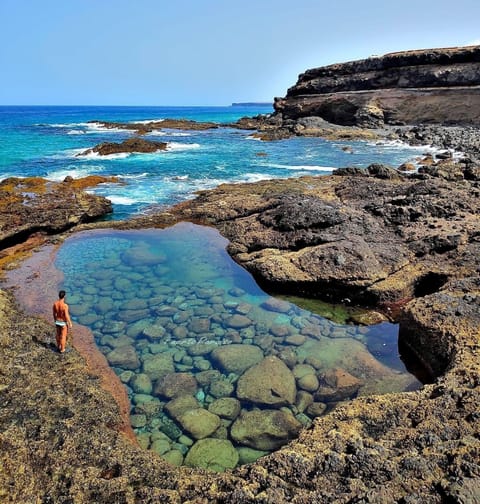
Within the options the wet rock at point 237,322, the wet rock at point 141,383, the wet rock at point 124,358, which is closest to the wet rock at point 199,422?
the wet rock at point 141,383

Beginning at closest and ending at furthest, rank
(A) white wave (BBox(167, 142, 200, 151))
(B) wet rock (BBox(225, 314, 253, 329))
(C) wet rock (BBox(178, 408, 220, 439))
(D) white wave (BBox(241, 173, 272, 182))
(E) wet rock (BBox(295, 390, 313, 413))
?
(C) wet rock (BBox(178, 408, 220, 439))
(E) wet rock (BBox(295, 390, 313, 413))
(B) wet rock (BBox(225, 314, 253, 329))
(D) white wave (BBox(241, 173, 272, 182))
(A) white wave (BBox(167, 142, 200, 151))

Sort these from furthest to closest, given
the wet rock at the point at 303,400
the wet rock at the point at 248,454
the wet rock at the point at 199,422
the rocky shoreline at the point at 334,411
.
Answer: the wet rock at the point at 303,400
the wet rock at the point at 199,422
the wet rock at the point at 248,454
the rocky shoreline at the point at 334,411

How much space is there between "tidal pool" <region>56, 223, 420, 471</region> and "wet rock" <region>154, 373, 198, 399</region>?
2cm

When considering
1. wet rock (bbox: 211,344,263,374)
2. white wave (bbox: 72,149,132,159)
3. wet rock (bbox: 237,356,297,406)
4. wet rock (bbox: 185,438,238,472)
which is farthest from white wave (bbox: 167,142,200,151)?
wet rock (bbox: 185,438,238,472)

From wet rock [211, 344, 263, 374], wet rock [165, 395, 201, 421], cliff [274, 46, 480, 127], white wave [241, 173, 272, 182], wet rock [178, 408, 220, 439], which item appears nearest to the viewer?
wet rock [178, 408, 220, 439]

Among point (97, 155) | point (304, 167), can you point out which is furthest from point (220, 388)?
point (97, 155)

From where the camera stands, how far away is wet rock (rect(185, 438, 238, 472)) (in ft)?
18.8

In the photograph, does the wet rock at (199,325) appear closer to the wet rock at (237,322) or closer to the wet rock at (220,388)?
the wet rock at (237,322)

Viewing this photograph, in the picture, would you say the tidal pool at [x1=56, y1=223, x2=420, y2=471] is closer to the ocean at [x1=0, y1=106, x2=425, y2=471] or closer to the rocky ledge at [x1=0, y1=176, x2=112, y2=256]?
the ocean at [x1=0, y1=106, x2=425, y2=471]

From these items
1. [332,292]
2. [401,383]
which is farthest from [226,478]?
[332,292]

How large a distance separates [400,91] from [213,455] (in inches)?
2418

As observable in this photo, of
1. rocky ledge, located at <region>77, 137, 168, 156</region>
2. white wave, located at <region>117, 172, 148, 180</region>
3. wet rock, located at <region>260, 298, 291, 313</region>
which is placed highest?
rocky ledge, located at <region>77, 137, 168, 156</region>

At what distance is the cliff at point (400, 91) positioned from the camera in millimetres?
51875

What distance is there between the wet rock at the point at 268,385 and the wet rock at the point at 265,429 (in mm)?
300
